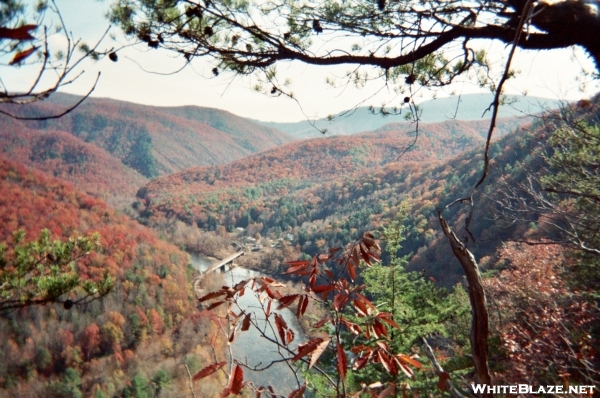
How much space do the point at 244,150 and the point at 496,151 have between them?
89.0m

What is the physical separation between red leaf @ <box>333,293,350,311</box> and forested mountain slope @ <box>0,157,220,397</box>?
681 inches

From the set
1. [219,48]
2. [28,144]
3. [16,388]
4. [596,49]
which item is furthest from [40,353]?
[28,144]

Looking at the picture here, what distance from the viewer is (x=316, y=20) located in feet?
5.93

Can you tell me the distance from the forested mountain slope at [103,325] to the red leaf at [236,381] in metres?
17.2

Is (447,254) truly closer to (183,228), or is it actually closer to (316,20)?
(316,20)

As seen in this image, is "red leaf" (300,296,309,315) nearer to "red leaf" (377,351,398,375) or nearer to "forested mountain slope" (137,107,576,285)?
"red leaf" (377,351,398,375)

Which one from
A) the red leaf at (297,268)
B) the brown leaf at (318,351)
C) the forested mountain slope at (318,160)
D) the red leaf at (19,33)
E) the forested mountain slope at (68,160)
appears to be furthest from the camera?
the forested mountain slope at (68,160)

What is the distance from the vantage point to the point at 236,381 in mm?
864

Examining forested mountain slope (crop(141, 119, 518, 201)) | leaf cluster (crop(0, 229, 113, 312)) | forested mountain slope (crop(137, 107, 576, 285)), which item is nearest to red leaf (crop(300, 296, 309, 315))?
leaf cluster (crop(0, 229, 113, 312))

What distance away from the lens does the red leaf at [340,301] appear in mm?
892

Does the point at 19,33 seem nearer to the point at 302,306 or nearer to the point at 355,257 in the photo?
the point at 302,306

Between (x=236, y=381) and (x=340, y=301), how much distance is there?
1.06 feet

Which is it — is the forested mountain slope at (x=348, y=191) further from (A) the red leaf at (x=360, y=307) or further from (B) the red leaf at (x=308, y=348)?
(B) the red leaf at (x=308, y=348)

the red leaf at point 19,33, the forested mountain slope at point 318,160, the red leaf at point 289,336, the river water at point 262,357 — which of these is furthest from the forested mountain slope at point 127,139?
the red leaf at point 19,33
